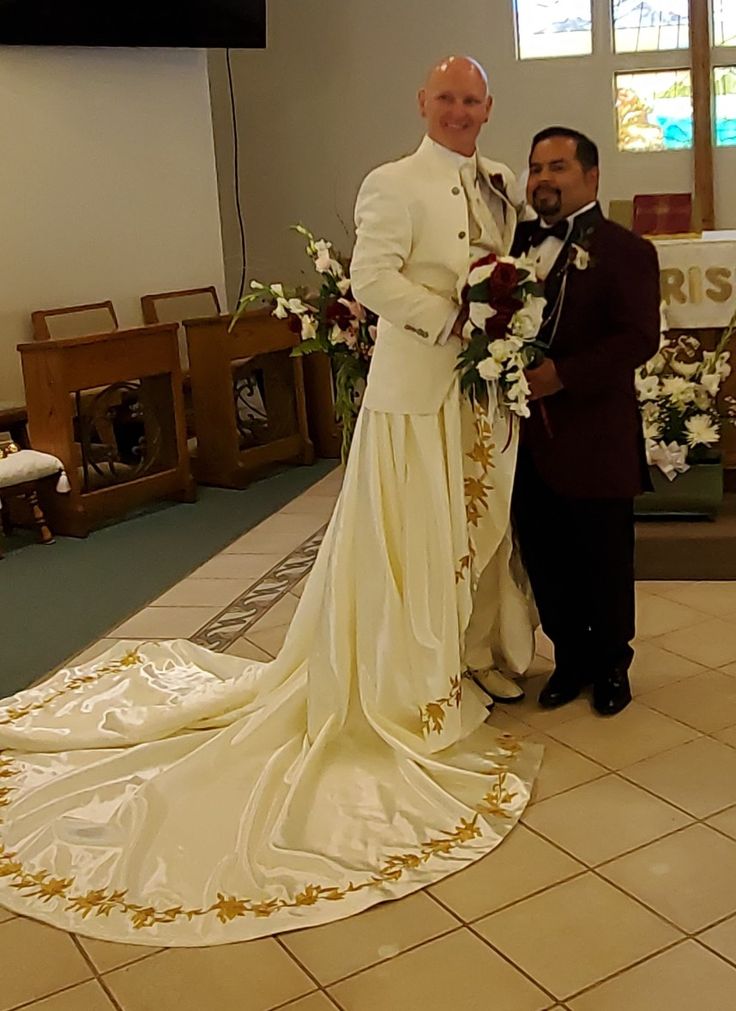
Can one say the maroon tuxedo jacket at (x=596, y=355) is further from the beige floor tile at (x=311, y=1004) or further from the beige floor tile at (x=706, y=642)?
the beige floor tile at (x=311, y=1004)

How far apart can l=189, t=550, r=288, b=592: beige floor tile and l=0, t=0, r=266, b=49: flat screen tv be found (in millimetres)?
2881

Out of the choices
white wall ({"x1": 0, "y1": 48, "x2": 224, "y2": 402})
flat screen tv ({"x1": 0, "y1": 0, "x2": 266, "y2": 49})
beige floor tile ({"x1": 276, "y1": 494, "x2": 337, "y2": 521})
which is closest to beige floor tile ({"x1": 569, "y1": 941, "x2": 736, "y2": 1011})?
beige floor tile ({"x1": 276, "y1": 494, "x2": 337, "y2": 521})

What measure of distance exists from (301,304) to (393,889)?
4.63 feet

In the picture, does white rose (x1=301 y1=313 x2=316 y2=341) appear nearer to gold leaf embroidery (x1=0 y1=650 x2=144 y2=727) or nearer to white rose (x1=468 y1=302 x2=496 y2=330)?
white rose (x1=468 y1=302 x2=496 y2=330)

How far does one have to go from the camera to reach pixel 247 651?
3.68 m

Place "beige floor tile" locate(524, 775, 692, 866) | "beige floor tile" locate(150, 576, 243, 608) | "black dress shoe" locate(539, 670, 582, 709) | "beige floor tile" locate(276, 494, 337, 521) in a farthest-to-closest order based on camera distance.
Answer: "beige floor tile" locate(276, 494, 337, 521) → "beige floor tile" locate(150, 576, 243, 608) → "black dress shoe" locate(539, 670, 582, 709) → "beige floor tile" locate(524, 775, 692, 866)

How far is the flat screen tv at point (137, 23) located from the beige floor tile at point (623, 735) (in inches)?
179

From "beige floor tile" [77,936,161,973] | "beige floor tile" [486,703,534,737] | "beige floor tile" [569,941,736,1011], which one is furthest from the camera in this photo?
"beige floor tile" [486,703,534,737]

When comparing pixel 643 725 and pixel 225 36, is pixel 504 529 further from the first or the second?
pixel 225 36

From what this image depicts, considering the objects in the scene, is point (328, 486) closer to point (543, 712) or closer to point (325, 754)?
point (543, 712)

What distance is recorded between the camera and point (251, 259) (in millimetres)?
7734

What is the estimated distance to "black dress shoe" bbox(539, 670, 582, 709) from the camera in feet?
10.1

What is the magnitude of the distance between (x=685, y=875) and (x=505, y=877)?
1.11 feet

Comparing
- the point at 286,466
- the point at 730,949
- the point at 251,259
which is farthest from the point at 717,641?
the point at 251,259
